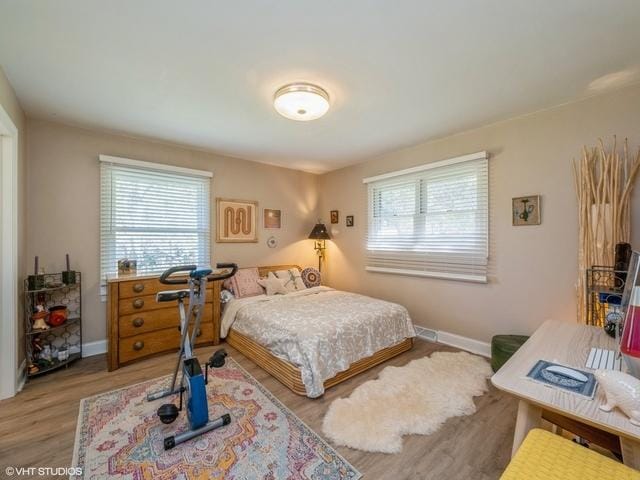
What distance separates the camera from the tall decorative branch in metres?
2.09

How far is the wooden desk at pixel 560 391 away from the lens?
0.86 metres

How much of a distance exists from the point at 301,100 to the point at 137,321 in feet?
8.50

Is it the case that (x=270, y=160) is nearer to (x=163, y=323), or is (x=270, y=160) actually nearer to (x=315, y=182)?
(x=315, y=182)

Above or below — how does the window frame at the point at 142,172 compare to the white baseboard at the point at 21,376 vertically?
above

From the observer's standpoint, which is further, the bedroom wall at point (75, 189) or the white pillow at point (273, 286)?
the white pillow at point (273, 286)

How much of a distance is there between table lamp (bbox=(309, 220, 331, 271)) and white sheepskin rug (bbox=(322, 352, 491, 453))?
2326mm

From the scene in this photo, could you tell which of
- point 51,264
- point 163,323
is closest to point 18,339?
point 51,264

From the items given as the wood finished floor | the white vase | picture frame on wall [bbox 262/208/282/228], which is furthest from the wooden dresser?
the white vase

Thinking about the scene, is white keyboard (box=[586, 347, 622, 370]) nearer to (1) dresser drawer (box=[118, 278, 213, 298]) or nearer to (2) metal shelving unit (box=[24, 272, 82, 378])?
(1) dresser drawer (box=[118, 278, 213, 298])

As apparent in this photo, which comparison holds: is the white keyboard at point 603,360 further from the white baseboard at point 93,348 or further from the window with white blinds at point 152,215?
the white baseboard at point 93,348

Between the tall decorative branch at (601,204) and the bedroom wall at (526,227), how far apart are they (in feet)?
0.35

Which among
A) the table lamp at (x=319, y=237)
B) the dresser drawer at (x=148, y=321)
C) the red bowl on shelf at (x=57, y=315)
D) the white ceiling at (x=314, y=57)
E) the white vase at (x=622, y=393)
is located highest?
the white ceiling at (x=314, y=57)

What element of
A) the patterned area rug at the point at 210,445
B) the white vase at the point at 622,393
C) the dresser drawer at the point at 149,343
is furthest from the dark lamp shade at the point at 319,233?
the white vase at the point at 622,393

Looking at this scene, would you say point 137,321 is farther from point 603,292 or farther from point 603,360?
point 603,292
